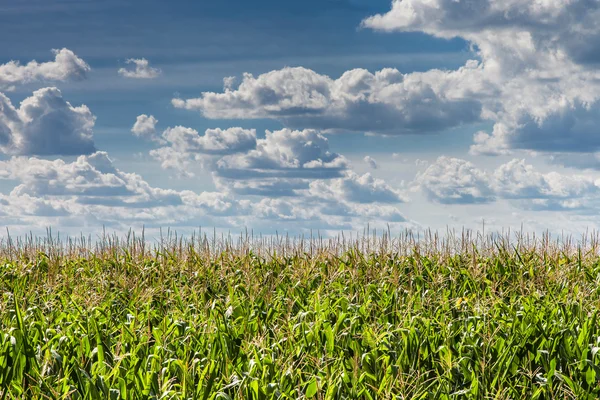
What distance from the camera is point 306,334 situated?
7.59 m

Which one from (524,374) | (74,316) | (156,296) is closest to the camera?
(524,374)

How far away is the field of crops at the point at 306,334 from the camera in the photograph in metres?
5.94

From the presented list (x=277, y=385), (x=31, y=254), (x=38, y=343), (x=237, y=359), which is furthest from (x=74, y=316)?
(x=31, y=254)

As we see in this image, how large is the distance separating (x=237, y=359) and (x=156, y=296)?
227 inches

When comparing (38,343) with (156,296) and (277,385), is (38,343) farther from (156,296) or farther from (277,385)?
(156,296)

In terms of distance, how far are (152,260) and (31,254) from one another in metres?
4.11

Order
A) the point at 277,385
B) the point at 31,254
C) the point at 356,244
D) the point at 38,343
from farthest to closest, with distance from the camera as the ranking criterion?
1. the point at 31,254
2. the point at 356,244
3. the point at 38,343
4. the point at 277,385

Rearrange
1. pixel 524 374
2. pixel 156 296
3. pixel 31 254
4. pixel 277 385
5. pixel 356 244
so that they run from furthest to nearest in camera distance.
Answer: pixel 31 254 → pixel 356 244 → pixel 156 296 → pixel 524 374 → pixel 277 385

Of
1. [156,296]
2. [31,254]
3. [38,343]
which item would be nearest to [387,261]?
[156,296]

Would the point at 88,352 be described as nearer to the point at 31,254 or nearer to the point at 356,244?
the point at 356,244

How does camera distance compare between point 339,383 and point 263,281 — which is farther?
point 263,281

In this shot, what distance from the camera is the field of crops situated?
5.94 meters

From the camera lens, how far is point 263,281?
42.0ft

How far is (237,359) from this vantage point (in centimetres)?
678
